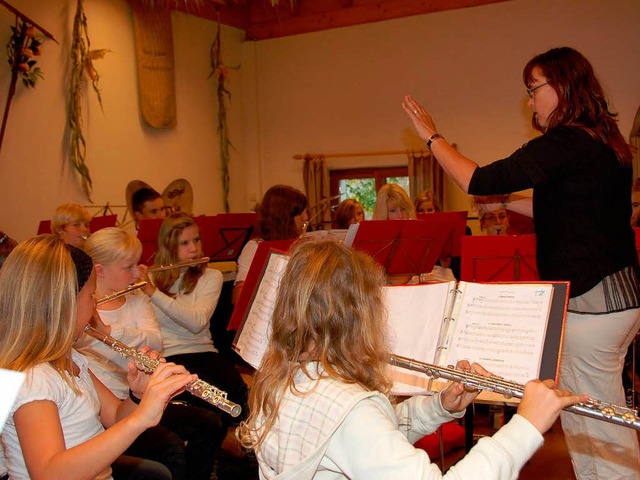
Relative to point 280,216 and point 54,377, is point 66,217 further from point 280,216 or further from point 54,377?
→ point 54,377

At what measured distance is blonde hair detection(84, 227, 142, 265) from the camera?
110 inches

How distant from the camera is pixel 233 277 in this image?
4902 mm

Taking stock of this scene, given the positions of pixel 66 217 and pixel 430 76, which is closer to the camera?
pixel 66 217

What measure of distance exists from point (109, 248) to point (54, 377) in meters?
1.25

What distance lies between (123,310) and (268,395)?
5.16 ft

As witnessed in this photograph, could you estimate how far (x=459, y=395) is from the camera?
163cm

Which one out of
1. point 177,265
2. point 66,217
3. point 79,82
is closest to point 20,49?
point 79,82

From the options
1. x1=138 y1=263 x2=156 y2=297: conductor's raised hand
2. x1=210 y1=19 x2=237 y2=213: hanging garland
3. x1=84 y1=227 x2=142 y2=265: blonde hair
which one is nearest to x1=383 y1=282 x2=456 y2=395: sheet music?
x1=84 y1=227 x2=142 y2=265: blonde hair

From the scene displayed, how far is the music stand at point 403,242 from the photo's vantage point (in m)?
3.03

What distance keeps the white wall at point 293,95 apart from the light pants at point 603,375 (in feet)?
15.0

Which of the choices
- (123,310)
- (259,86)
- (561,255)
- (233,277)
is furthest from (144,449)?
(259,86)

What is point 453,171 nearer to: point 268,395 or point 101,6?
point 268,395

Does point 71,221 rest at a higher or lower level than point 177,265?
higher

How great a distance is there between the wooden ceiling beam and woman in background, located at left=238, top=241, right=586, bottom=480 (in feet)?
20.8
